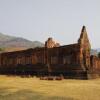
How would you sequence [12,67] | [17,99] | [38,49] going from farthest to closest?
[12,67]
[38,49]
[17,99]

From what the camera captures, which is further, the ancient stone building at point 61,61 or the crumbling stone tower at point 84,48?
the crumbling stone tower at point 84,48

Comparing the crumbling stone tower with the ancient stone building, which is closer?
the ancient stone building

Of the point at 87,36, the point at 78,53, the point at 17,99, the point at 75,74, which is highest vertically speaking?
the point at 87,36

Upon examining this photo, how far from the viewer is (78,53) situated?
28922 mm

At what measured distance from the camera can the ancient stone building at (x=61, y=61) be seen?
2875 centimetres

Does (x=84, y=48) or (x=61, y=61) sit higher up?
(x=84, y=48)

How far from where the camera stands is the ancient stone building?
28750 mm

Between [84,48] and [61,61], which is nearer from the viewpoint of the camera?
[84,48]

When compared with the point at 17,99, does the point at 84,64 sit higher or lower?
higher

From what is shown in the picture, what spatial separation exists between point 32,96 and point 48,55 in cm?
1847

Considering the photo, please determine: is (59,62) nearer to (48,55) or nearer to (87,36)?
(48,55)

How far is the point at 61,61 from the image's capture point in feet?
100

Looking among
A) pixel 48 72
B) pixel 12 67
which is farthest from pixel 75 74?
pixel 12 67

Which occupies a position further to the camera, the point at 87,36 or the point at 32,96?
the point at 87,36
